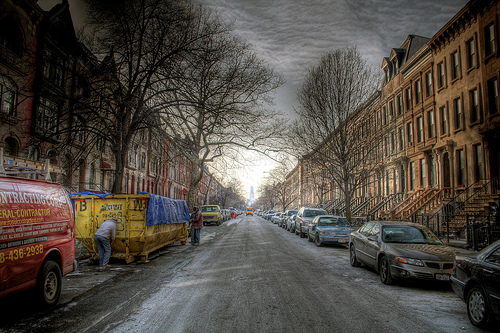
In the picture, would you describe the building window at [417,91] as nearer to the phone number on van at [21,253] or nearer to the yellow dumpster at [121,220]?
the yellow dumpster at [121,220]

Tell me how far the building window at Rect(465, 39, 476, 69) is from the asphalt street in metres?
16.4

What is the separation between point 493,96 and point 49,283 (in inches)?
839

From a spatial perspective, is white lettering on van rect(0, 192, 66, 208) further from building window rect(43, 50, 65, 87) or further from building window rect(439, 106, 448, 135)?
building window rect(439, 106, 448, 135)

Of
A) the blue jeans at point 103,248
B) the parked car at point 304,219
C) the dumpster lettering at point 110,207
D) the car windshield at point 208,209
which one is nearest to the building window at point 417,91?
the parked car at point 304,219

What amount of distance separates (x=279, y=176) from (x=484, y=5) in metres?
51.9

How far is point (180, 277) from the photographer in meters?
8.49

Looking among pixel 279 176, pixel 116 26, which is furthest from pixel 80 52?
pixel 279 176

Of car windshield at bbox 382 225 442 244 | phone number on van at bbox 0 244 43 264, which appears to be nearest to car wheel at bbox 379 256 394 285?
car windshield at bbox 382 225 442 244

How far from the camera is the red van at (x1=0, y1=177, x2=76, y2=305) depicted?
191 inches

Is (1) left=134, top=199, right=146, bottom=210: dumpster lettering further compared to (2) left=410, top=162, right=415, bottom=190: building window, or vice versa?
(2) left=410, top=162, right=415, bottom=190: building window

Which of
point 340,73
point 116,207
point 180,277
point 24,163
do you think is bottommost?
point 180,277

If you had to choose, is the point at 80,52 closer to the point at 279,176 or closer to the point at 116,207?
the point at 116,207

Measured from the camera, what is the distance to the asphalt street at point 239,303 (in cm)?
491

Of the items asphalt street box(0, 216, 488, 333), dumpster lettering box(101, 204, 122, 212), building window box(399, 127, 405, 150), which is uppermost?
building window box(399, 127, 405, 150)
